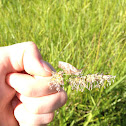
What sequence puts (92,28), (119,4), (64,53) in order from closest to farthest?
(64,53), (92,28), (119,4)

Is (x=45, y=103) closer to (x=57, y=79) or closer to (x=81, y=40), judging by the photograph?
(x=57, y=79)

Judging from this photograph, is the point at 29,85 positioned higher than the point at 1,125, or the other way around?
the point at 29,85

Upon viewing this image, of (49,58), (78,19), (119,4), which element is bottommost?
(49,58)

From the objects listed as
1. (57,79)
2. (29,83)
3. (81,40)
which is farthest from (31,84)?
(81,40)

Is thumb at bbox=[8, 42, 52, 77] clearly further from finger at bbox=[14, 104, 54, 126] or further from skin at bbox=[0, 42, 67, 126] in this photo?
finger at bbox=[14, 104, 54, 126]

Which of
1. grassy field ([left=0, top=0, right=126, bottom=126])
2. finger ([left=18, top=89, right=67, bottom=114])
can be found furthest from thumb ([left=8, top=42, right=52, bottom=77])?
grassy field ([left=0, top=0, right=126, bottom=126])

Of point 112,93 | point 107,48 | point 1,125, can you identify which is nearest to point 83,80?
point 1,125

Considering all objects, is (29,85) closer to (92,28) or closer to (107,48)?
(107,48)
